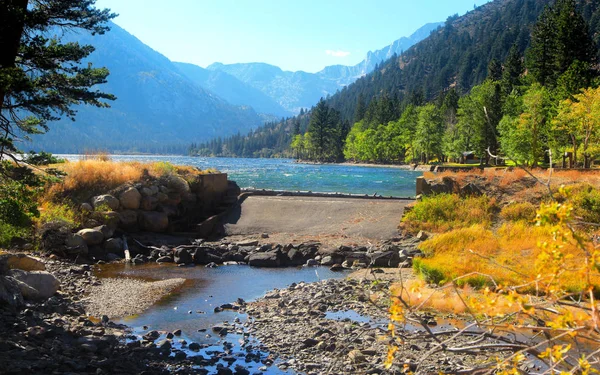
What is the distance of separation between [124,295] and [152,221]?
8.68m

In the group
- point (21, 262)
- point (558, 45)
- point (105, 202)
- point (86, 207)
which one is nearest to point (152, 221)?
point (105, 202)

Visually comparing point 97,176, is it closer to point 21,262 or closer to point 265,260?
point 265,260

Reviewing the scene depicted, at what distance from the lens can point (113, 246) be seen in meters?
18.6

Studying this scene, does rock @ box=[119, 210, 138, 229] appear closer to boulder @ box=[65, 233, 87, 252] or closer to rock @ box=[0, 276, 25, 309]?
boulder @ box=[65, 233, 87, 252]

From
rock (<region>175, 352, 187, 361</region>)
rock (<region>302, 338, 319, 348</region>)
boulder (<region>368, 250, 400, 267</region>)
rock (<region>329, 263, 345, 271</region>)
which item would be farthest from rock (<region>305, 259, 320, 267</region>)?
rock (<region>175, 352, 187, 361</region>)

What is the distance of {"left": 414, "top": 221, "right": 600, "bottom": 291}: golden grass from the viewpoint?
1284 centimetres

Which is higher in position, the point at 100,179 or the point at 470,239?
the point at 100,179

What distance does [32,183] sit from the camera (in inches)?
400

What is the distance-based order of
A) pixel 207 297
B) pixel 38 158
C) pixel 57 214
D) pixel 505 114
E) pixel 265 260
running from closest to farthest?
pixel 38 158, pixel 207 297, pixel 265 260, pixel 57 214, pixel 505 114

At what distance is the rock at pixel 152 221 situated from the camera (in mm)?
21438

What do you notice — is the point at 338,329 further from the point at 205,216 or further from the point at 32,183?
the point at 205,216

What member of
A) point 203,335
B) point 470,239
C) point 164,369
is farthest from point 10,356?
point 470,239

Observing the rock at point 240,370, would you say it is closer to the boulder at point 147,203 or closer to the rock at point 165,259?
the rock at point 165,259

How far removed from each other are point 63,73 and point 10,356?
6.14 m
